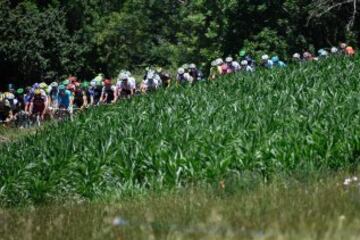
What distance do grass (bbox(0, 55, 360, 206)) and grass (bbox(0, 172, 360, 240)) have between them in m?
1.21

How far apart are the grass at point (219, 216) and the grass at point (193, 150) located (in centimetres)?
121

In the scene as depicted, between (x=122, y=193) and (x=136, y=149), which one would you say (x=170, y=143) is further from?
(x=122, y=193)

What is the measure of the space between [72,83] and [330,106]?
1918cm

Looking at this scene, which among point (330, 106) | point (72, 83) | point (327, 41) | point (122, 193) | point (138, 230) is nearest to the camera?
point (138, 230)

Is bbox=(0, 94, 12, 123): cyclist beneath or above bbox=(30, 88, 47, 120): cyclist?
beneath

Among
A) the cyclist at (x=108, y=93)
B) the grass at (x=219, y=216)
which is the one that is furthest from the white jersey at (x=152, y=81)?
the grass at (x=219, y=216)

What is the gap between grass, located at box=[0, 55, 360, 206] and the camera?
970 cm

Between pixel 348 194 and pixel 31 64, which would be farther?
pixel 31 64

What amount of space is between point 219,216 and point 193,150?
5.23m

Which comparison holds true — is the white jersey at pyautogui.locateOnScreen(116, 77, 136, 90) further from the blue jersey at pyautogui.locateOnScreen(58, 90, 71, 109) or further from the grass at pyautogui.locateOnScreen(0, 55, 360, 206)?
the grass at pyautogui.locateOnScreen(0, 55, 360, 206)

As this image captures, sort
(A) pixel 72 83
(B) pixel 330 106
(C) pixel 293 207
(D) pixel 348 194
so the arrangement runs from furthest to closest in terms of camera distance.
Result: (A) pixel 72 83
(B) pixel 330 106
(D) pixel 348 194
(C) pixel 293 207

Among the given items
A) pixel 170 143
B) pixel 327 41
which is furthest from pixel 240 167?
pixel 327 41

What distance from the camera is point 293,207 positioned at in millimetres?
5727

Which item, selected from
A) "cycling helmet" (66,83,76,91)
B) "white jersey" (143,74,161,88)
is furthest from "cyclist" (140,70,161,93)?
"cycling helmet" (66,83,76,91)
